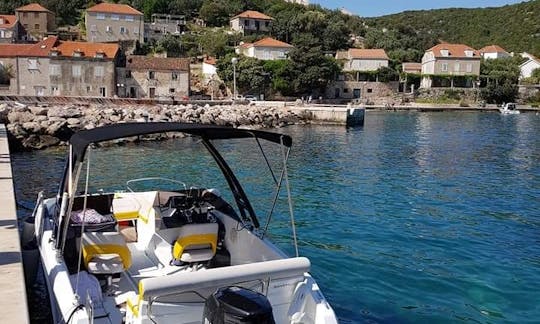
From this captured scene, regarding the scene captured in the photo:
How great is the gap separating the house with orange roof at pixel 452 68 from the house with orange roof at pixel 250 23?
116ft

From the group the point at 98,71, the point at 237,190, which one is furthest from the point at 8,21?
the point at 237,190

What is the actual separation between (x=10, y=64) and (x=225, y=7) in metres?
60.8

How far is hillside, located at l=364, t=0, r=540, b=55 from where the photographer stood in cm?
14138

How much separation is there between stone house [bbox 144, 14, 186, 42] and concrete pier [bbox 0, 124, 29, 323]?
87.8 m

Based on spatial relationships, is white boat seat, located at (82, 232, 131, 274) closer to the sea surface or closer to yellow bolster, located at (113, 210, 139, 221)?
the sea surface

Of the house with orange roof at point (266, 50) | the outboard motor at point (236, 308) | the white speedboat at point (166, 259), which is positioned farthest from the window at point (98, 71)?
the outboard motor at point (236, 308)

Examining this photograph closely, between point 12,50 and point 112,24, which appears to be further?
point 112,24

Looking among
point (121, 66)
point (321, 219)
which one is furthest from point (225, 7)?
point (321, 219)

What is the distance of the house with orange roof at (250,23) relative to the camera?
10344cm

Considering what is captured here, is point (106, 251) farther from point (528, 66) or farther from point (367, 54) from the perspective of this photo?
point (528, 66)

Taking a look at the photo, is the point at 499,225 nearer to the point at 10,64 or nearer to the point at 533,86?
the point at 10,64

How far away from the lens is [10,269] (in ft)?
22.6

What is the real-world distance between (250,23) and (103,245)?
10230 cm

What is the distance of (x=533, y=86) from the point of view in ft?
301
